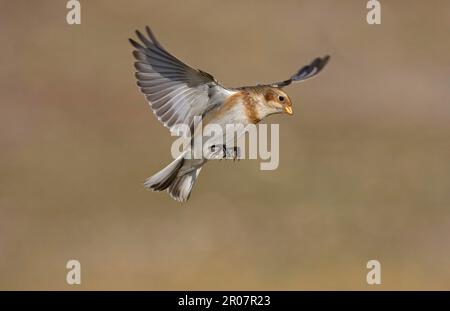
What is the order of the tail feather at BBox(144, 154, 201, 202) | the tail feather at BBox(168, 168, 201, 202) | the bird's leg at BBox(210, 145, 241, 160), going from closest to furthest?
the bird's leg at BBox(210, 145, 241, 160) → the tail feather at BBox(144, 154, 201, 202) → the tail feather at BBox(168, 168, 201, 202)

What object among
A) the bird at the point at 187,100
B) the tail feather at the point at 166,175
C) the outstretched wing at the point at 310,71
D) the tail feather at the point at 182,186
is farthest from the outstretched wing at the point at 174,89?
the outstretched wing at the point at 310,71

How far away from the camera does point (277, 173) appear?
44.1 ft

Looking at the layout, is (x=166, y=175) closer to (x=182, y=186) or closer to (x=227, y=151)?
(x=182, y=186)

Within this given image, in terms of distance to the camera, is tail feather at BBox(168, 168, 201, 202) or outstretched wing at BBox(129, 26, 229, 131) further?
tail feather at BBox(168, 168, 201, 202)

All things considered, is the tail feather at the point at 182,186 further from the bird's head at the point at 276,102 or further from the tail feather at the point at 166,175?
the bird's head at the point at 276,102

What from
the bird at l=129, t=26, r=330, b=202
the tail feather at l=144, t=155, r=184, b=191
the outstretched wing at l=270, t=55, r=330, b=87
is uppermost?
the outstretched wing at l=270, t=55, r=330, b=87

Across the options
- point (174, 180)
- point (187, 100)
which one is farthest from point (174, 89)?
point (174, 180)

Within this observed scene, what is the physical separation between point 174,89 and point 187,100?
0.29 feet

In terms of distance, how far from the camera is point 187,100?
5016 mm

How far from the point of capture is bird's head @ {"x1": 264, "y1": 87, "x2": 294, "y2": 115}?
514cm

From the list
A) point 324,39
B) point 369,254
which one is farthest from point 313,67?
point 324,39

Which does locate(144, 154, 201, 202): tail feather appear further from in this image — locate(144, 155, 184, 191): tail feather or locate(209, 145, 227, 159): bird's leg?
locate(209, 145, 227, 159): bird's leg

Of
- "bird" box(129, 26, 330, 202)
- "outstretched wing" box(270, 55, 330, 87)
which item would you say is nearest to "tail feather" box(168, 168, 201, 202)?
"bird" box(129, 26, 330, 202)

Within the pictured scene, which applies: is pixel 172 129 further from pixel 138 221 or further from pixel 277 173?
pixel 277 173
